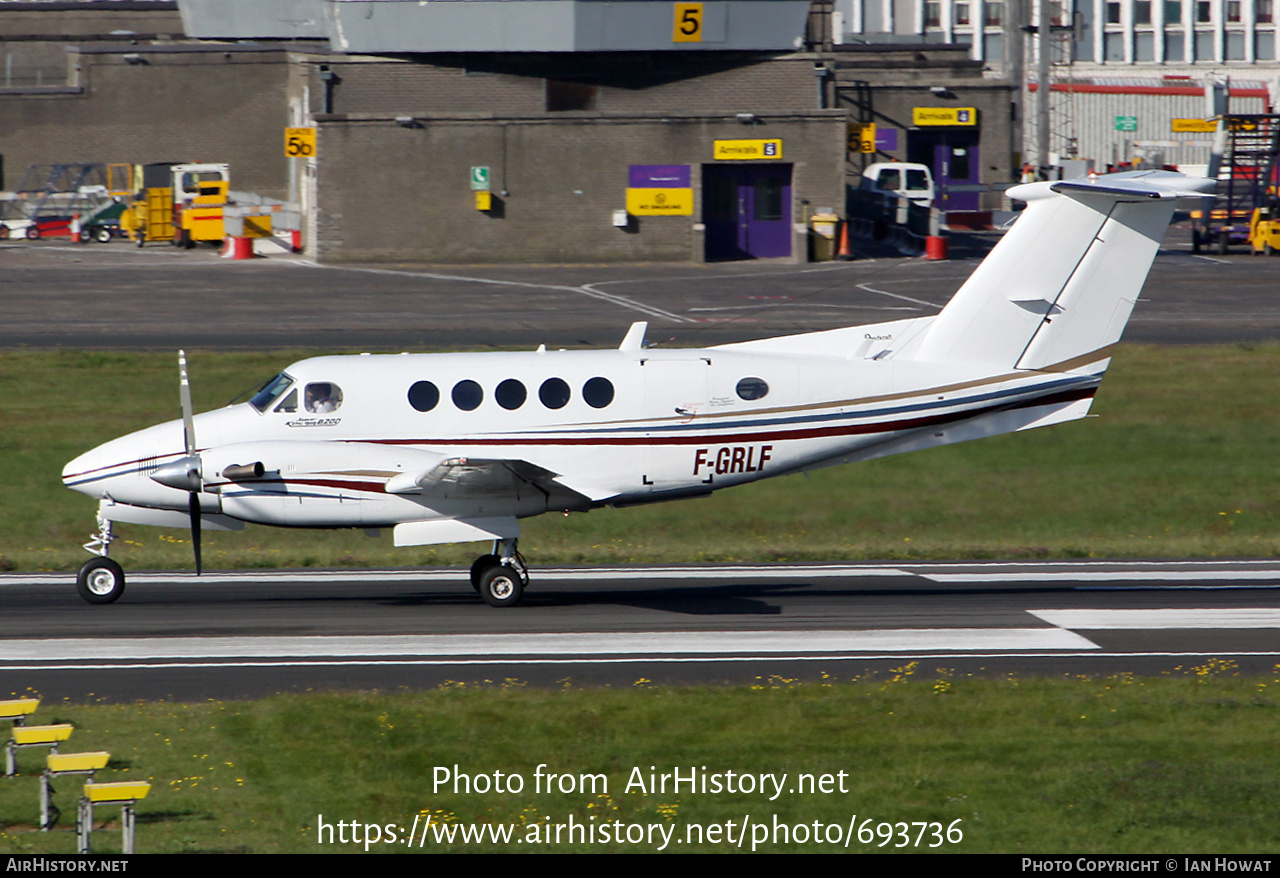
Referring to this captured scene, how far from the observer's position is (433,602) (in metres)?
20.0

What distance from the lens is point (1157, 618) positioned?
61.4ft

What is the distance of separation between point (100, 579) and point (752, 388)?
9.02 metres

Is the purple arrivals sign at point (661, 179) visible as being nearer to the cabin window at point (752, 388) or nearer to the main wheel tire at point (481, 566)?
the main wheel tire at point (481, 566)

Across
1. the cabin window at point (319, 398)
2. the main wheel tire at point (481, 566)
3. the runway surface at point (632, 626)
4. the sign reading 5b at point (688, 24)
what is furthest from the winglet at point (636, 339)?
the sign reading 5b at point (688, 24)

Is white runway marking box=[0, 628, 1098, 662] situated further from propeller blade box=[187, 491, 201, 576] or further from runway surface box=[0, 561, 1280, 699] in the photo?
propeller blade box=[187, 491, 201, 576]

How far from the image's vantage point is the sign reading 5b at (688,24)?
57.6 m

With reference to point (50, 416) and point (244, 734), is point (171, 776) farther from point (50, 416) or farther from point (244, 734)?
point (50, 416)

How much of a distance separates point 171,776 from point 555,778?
11.1 ft

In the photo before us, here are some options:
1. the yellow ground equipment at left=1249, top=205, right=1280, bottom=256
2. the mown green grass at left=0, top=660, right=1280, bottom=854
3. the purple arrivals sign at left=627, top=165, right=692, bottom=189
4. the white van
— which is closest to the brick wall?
the purple arrivals sign at left=627, top=165, right=692, bottom=189

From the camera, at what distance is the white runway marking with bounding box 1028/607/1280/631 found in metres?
18.3

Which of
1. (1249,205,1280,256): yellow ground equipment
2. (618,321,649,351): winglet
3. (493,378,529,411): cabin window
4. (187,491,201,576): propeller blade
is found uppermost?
(1249,205,1280,256): yellow ground equipment

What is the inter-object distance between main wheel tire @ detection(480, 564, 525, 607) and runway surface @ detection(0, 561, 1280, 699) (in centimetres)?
18
